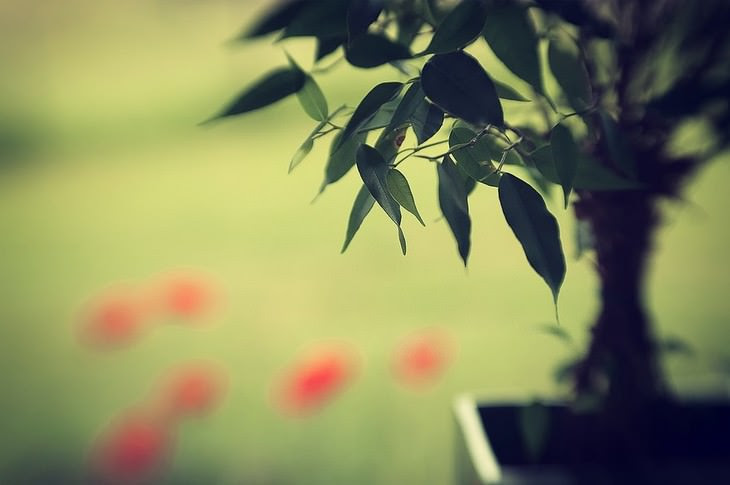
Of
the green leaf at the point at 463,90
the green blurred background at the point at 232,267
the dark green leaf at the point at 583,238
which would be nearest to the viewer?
the green leaf at the point at 463,90

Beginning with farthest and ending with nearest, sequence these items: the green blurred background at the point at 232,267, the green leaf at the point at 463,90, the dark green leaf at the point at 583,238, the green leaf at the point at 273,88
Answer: the green blurred background at the point at 232,267 → the dark green leaf at the point at 583,238 → the green leaf at the point at 273,88 → the green leaf at the point at 463,90

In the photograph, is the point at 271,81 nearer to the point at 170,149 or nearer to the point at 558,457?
the point at 558,457

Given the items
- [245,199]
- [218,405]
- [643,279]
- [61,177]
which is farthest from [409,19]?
[61,177]

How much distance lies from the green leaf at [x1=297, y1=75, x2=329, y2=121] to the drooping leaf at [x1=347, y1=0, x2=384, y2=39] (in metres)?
0.11

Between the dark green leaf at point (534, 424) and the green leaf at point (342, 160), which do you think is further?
the dark green leaf at point (534, 424)

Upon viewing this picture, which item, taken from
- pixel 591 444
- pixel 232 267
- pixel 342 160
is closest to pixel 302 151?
pixel 342 160

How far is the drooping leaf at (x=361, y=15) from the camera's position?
0.38 m

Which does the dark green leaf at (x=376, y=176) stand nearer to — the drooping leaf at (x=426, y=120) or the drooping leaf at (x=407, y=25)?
the drooping leaf at (x=426, y=120)

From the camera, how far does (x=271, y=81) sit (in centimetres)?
50

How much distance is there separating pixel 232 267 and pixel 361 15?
1500 mm

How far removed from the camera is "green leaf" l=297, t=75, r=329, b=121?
1.63 feet

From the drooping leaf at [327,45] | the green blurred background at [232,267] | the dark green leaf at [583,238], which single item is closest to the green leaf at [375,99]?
the drooping leaf at [327,45]

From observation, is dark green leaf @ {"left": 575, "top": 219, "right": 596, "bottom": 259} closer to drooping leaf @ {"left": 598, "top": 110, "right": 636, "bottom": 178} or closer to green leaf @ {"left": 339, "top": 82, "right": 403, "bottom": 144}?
drooping leaf @ {"left": 598, "top": 110, "right": 636, "bottom": 178}

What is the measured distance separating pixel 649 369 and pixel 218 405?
894 millimetres
